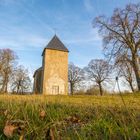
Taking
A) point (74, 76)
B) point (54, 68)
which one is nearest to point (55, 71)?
point (54, 68)

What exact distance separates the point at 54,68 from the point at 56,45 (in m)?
6.30

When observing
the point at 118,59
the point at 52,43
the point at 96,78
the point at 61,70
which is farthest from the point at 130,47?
the point at 96,78

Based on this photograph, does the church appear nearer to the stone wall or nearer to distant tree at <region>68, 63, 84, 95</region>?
the stone wall

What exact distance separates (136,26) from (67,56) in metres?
20.7

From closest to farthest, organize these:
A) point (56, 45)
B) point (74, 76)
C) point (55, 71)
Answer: point (55, 71)
point (56, 45)
point (74, 76)

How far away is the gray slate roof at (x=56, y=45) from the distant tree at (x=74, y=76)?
14.9 m

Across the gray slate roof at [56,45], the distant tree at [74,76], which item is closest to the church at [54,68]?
the gray slate roof at [56,45]

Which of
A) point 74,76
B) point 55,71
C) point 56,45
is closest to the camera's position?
point 55,71

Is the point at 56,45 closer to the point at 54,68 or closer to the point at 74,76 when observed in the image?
the point at 54,68

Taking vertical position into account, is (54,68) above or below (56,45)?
below

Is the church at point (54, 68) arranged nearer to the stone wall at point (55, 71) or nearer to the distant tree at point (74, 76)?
the stone wall at point (55, 71)

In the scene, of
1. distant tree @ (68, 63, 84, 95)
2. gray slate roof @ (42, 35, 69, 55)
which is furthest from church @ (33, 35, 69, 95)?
distant tree @ (68, 63, 84, 95)

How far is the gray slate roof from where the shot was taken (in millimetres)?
47250

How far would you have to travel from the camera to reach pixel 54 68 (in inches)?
1750
